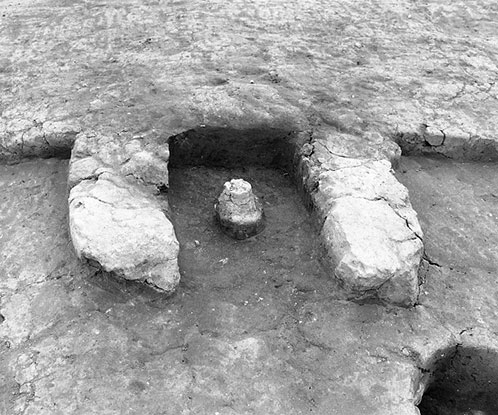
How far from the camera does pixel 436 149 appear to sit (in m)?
3.25

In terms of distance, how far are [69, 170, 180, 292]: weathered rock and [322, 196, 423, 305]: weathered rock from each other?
0.73 metres

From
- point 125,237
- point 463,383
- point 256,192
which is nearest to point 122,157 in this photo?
point 125,237

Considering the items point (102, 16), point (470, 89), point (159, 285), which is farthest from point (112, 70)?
point (470, 89)

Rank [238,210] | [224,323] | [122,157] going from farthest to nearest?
[122,157], [238,210], [224,323]

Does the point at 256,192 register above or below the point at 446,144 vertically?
below

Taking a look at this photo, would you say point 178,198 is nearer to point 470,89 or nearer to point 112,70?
point 112,70

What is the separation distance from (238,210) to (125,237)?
595 mm

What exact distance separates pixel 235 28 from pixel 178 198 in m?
1.50

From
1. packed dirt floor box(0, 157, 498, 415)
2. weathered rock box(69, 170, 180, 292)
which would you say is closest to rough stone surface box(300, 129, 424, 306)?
packed dirt floor box(0, 157, 498, 415)

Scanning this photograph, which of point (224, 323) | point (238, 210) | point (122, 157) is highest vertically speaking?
point (122, 157)

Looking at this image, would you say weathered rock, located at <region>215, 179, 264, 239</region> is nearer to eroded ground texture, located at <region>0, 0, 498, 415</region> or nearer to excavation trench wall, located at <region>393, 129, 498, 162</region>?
eroded ground texture, located at <region>0, 0, 498, 415</region>

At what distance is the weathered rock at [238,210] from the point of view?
2715mm

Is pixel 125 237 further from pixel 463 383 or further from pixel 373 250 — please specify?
pixel 463 383

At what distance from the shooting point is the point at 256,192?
3.05 m
